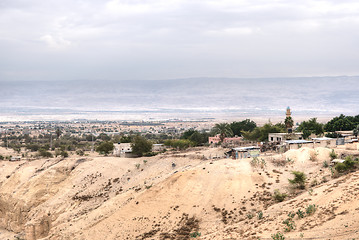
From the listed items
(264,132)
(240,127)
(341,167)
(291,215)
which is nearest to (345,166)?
(341,167)

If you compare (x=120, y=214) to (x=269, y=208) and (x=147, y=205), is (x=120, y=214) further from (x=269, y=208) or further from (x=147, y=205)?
(x=269, y=208)

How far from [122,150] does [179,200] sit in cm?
2936

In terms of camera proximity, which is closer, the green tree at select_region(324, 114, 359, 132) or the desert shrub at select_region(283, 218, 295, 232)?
the desert shrub at select_region(283, 218, 295, 232)

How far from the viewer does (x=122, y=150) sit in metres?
61.2

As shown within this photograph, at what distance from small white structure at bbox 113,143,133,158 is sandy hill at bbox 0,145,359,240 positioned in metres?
7.48

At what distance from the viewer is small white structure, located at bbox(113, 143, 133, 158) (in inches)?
2288

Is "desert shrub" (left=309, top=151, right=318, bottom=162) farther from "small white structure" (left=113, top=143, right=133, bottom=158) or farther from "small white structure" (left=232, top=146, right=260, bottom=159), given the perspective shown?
"small white structure" (left=113, top=143, right=133, bottom=158)

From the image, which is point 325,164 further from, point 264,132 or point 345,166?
point 264,132

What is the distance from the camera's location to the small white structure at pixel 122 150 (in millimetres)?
58103

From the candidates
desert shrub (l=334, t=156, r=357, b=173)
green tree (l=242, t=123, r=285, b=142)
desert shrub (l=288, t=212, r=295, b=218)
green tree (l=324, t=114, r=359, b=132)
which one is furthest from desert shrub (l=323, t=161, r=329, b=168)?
green tree (l=324, t=114, r=359, b=132)

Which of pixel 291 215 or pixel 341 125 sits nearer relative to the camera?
pixel 291 215

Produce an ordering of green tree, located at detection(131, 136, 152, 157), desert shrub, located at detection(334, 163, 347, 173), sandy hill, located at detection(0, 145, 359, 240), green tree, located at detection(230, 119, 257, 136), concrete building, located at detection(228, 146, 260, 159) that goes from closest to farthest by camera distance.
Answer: sandy hill, located at detection(0, 145, 359, 240)
desert shrub, located at detection(334, 163, 347, 173)
concrete building, located at detection(228, 146, 260, 159)
green tree, located at detection(131, 136, 152, 157)
green tree, located at detection(230, 119, 257, 136)

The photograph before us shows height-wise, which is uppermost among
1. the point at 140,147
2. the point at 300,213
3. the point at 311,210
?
the point at 140,147

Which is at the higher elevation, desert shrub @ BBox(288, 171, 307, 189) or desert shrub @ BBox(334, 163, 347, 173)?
desert shrub @ BBox(334, 163, 347, 173)
